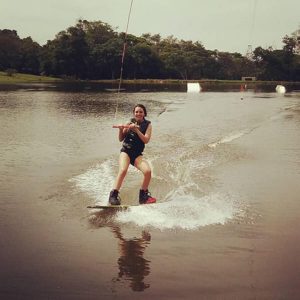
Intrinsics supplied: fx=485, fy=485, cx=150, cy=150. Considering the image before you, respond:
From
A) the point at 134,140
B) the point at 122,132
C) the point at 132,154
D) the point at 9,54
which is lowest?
the point at 132,154

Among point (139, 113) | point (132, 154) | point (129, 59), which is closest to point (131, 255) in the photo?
point (132, 154)

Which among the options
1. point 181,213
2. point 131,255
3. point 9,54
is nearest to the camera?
point 131,255

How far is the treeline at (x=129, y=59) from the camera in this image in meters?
112

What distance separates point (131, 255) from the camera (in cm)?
602

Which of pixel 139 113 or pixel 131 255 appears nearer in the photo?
pixel 131 255

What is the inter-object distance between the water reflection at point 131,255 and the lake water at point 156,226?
0.01 m

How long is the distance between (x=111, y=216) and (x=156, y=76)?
117 m

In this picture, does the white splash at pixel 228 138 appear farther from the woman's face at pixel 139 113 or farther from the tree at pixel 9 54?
the tree at pixel 9 54

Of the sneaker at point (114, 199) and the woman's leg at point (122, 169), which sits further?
the woman's leg at point (122, 169)

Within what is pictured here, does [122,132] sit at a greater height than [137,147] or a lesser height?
greater

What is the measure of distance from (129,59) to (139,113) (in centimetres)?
10896

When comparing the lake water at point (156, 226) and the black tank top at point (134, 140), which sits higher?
the black tank top at point (134, 140)

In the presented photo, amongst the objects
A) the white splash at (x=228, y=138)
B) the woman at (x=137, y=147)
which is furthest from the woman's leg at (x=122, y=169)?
the white splash at (x=228, y=138)

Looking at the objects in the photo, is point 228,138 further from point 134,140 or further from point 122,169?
point 122,169
